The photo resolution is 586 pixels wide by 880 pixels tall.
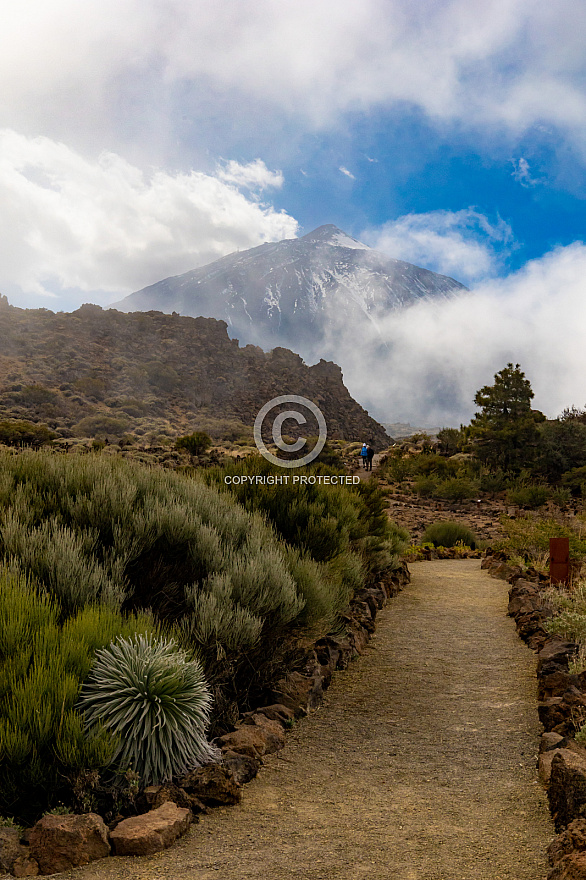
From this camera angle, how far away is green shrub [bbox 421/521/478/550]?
18.8 meters

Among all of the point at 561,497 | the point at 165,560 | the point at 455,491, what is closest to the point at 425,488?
the point at 455,491

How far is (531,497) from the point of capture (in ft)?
85.4

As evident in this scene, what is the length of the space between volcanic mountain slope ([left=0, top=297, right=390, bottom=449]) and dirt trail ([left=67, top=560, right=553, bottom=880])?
39736 mm

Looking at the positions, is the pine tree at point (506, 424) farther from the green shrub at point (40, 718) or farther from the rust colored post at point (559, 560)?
the green shrub at point (40, 718)

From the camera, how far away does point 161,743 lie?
3295 mm

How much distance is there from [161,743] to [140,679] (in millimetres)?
348

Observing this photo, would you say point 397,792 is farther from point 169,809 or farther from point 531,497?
point 531,497

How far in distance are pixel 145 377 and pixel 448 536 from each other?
50.7 meters

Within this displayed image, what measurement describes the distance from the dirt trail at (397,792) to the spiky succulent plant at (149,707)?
0.37 m

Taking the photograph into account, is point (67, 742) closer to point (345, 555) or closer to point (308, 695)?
point (308, 695)

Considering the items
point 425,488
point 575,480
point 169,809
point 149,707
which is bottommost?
point 169,809

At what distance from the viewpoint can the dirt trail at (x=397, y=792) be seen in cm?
282

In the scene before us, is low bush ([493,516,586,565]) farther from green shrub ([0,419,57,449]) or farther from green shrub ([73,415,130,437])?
green shrub ([73,415,130,437])

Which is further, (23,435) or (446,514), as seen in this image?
(23,435)
